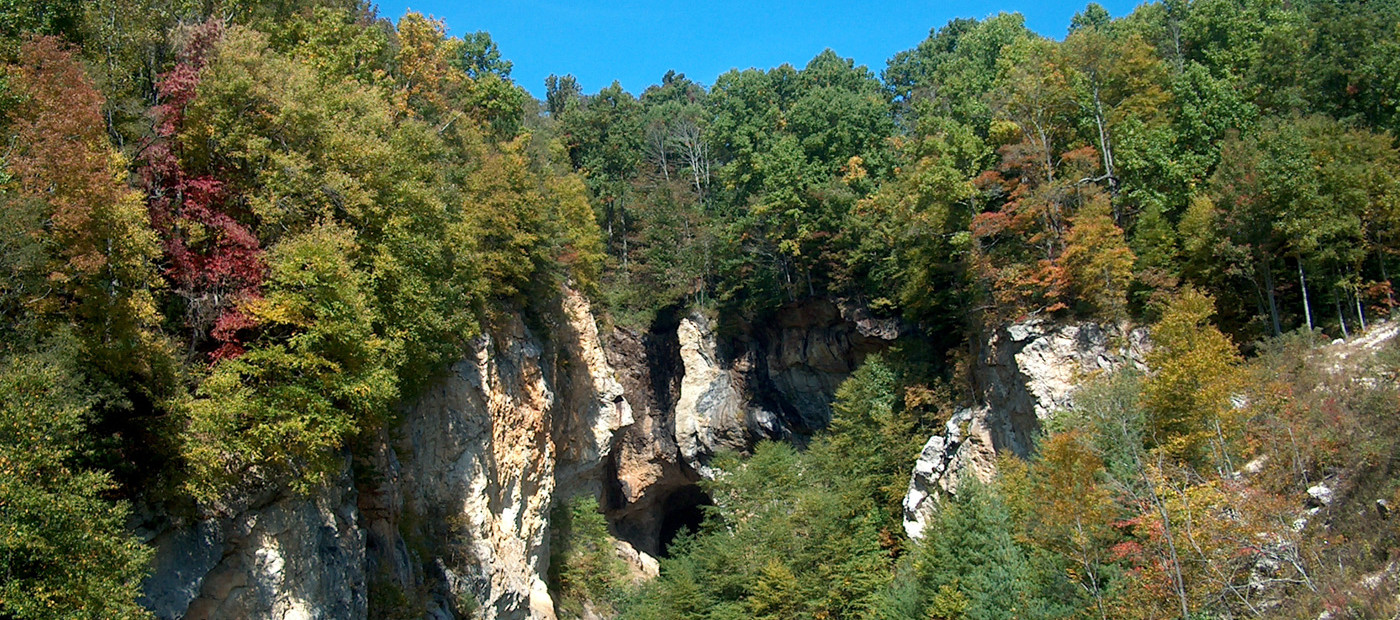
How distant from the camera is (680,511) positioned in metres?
50.6

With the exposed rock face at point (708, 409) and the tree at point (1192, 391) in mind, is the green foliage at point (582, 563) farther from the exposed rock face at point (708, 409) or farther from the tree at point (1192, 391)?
the tree at point (1192, 391)

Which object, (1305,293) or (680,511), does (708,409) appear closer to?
(680,511)

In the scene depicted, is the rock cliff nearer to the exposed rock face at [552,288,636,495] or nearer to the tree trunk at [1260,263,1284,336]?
the exposed rock face at [552,288,636,495]

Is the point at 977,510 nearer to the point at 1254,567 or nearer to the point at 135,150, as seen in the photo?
the point at 1254,567

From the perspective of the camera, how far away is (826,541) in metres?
33.2

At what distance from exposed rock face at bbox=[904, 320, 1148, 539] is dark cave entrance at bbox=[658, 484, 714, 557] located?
1730 cm

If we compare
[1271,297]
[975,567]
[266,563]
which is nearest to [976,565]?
[975,567]

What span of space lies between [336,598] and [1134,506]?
16975mm

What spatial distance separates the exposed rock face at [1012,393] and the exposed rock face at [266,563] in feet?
60.7

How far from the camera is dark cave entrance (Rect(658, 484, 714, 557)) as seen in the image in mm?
49438

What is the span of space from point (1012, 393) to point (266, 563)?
2215 cm

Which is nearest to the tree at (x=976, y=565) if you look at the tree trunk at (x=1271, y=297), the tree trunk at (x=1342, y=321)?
the tree trunk at (x=1271, y=297)

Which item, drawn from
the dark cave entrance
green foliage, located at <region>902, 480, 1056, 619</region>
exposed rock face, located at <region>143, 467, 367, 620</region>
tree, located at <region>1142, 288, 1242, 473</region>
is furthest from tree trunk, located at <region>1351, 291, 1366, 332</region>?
the dark cave entrance

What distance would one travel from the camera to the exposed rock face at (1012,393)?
95.8 ft
